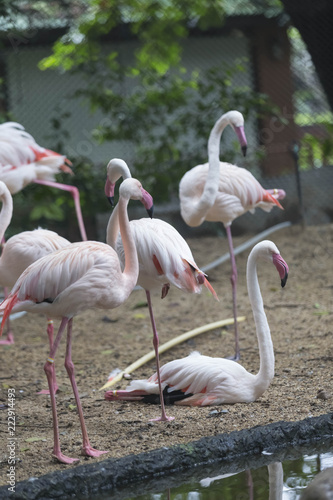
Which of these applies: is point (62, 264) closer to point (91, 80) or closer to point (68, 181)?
point (68, 181)

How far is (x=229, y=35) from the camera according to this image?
8617 millimetres

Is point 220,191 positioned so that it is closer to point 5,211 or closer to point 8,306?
point 5,211

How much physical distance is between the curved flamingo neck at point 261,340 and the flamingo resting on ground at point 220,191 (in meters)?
0.95

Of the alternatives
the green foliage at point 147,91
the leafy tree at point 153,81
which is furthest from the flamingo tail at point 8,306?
the leafy tree at point 153,81

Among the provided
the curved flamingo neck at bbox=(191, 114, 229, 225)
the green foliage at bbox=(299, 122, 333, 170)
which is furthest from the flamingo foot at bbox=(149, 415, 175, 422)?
the green foliage at bbox=(299, 122, 333, 170)

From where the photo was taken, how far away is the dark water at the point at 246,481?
2.90 m

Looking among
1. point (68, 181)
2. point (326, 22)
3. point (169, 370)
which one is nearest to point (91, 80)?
point (68, 181)

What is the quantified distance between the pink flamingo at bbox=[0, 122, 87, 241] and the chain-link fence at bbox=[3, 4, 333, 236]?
6.51 ft

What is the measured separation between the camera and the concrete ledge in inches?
112

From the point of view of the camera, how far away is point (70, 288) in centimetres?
323

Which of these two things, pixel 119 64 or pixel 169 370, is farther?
pixel 119 64

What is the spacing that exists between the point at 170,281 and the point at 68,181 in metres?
4.58

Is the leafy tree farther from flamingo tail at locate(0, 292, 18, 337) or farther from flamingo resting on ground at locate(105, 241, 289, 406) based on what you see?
flamingo tail at locate(0, 292, 18, 337)

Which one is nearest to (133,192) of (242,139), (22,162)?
(242,139)
